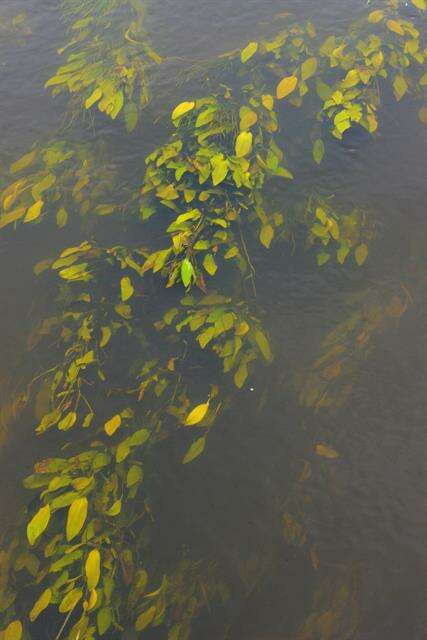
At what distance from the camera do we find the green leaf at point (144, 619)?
7.84ft

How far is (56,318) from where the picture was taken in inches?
131

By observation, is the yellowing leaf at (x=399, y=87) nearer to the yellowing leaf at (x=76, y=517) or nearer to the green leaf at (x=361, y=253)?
the green leaf at (x=361, y=253)

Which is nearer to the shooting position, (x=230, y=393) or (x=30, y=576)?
(x=30, y=576)

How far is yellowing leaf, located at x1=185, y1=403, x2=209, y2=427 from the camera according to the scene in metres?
2.81

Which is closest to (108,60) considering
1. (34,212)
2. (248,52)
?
(248,52)

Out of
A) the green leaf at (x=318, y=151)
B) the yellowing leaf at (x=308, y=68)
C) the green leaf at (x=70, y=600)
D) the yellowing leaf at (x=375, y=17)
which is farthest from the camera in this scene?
the yellowing leaf at (x=375, y=17)

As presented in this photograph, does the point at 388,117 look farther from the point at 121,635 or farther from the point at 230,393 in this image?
the point at 121,635

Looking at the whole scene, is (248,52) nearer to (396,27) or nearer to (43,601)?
(396,27)

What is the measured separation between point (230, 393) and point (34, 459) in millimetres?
1030

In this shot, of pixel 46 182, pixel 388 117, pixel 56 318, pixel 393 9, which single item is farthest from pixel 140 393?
pixel 393 9

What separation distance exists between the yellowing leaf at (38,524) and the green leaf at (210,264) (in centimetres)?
149

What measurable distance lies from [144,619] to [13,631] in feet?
1.76

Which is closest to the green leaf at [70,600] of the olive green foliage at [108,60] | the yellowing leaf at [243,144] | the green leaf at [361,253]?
the green leaf at [361,253]

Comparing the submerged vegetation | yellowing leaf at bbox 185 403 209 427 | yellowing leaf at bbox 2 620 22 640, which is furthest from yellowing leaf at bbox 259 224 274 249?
yellowing leaf at bbox 2 620 22 640
